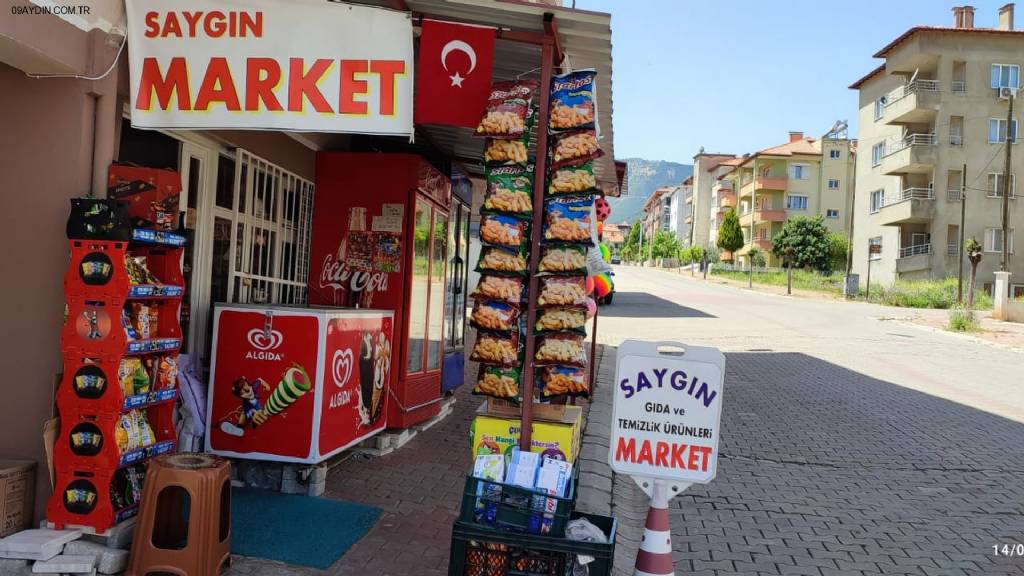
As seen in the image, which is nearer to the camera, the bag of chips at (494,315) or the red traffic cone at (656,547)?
the red traffic cone at (656,547)

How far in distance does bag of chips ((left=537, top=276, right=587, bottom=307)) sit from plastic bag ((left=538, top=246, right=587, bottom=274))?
0.21 ft

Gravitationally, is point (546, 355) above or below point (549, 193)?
below

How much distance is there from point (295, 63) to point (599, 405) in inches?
277

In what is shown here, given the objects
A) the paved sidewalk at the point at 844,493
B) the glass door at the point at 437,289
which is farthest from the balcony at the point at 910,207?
the glass door at the point at 437,289

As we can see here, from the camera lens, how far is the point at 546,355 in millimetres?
4504

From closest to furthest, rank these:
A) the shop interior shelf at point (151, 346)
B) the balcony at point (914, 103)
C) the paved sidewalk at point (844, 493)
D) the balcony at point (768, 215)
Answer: the shop interior shelf at point (151, 346) → the paved sidewalk at point (844, 493) → the balcony at point (914, 103) → the balcony at point (768, 215)

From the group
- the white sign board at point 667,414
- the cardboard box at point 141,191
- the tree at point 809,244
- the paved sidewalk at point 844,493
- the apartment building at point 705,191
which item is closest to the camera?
the white sign board at point 667,414

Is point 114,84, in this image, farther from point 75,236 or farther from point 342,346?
point 342,346

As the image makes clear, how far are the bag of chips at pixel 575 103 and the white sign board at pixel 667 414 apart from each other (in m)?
1.42

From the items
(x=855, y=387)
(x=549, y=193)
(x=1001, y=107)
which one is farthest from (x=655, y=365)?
(x=1001, y=107)

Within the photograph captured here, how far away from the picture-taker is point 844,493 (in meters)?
6.77

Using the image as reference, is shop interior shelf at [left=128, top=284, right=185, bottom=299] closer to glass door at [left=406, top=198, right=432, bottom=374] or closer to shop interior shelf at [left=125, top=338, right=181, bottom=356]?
shop interior shelf at [left=125, top=338, right=181, bottom=356]

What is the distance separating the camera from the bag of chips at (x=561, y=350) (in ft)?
14.7

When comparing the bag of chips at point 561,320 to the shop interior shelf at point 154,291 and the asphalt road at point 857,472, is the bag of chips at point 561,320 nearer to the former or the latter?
the asphalt road at point 857,472
